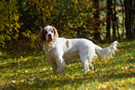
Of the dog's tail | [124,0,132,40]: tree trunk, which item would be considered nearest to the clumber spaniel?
the dog's tail

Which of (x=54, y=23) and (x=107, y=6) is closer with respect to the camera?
(x=54, y=23)

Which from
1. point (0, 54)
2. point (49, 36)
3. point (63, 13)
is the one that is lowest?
point (0, 54)

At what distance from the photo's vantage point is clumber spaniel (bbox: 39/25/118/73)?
22.5 feet

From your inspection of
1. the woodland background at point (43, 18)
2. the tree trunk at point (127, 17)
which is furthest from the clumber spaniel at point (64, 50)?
the tree trunk at point (127, 17)

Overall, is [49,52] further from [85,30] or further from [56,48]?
[85,30]

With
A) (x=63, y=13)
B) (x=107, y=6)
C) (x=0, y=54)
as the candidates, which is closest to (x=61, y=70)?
(x=0, y=54)

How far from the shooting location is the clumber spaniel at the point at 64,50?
686cm

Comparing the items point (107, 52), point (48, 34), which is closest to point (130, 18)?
point (107, 52)

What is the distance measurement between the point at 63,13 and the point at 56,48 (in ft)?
A: 27.3

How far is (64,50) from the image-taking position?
7.09 m

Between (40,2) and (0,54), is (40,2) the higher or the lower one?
the higher one

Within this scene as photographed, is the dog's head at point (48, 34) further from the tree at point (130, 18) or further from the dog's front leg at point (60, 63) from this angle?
the tree at point (130, 18)

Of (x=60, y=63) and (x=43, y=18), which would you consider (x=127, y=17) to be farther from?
(x=60, y=63)

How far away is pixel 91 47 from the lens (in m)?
7.12
